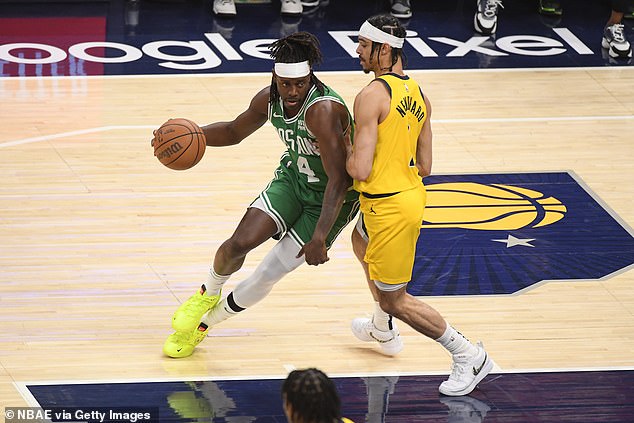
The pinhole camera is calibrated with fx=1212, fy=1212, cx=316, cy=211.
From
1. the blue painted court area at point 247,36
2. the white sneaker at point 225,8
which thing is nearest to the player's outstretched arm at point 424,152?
the blue painted court area at point 247,36

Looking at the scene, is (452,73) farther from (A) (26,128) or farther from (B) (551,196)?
(A) (26,128)

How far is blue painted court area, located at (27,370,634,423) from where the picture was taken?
19.9ft

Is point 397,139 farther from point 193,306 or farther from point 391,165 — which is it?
point 193,306

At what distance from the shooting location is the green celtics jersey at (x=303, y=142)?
6109 millimetres

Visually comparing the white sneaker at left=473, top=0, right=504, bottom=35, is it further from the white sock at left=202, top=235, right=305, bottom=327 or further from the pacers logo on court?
the white sock at left=202, top=235, right=305, bottom=327

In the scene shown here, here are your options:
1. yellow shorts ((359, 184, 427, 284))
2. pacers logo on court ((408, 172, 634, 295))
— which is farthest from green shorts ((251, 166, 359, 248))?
pacers logo on court ((408, 172, 634, 295))

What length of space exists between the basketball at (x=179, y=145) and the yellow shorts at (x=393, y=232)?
967 mm

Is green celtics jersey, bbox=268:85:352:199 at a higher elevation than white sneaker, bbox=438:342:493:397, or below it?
higher

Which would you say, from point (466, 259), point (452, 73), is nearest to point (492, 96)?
point (452, 73)

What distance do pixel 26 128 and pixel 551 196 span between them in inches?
165

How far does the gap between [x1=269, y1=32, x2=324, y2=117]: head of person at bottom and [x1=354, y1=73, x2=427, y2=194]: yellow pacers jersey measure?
392 millimetres

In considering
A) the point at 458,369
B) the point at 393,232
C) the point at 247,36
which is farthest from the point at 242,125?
the point at 247,36

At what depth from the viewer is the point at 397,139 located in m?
5.89

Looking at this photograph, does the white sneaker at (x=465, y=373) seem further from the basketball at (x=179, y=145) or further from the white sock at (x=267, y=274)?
the basketball at (x=179, y=145)
